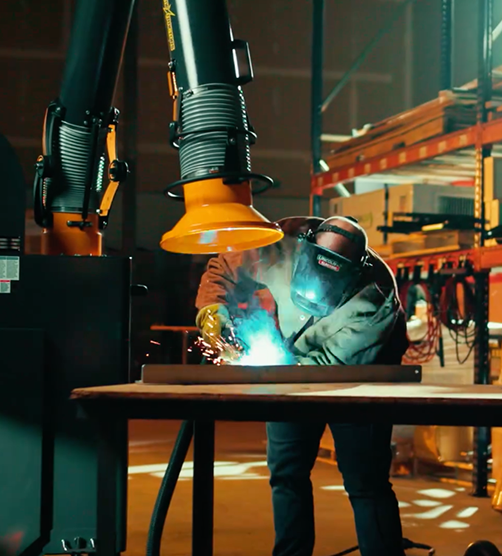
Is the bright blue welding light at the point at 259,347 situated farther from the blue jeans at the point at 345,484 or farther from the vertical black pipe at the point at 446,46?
the vertical black pipe at the point at 446,46

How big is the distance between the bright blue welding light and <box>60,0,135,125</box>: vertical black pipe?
935mm

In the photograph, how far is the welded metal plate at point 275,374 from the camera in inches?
86.7

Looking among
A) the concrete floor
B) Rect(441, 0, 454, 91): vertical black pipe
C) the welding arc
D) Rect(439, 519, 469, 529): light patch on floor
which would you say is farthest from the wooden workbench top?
Rect(441, 0, 454, 91): vertical black pipe

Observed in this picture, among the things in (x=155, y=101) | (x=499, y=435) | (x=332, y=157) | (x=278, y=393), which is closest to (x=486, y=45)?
(x=332, y=157)

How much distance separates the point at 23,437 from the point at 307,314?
1.13 m

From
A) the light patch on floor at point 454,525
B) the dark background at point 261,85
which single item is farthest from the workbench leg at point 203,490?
the dark background at point 261,85

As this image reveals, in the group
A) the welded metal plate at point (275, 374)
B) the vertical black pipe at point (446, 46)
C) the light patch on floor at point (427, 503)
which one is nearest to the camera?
the welded metal plate at point (275, 374)

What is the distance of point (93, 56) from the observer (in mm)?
2945

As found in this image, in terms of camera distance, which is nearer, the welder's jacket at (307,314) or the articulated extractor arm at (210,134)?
the articulated extractor arm at (210,134)

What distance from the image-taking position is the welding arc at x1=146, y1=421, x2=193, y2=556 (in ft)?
9.08

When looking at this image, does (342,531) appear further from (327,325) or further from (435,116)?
(435,116)

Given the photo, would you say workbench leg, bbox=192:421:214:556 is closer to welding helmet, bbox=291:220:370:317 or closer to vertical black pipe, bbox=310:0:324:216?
welding helmet, bbox=291:220:370:317

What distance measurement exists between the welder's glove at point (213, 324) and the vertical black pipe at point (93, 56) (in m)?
0.82

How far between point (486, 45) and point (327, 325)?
9.47 ft
